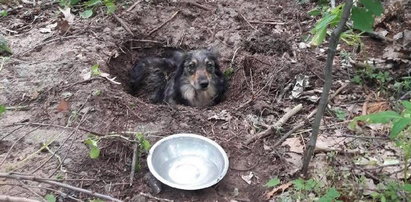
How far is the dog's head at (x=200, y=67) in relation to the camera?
514 centimetres

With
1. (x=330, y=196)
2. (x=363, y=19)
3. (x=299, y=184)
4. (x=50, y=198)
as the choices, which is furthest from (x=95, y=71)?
(x=363, y=19)

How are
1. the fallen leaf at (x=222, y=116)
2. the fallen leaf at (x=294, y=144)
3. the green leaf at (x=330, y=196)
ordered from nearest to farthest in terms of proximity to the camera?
the green leaf at (x=330, y=196), the fallen leaf at (x=294, y=144), the fallen leaf at (x=222, y=116)

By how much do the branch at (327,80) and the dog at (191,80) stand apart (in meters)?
1.88

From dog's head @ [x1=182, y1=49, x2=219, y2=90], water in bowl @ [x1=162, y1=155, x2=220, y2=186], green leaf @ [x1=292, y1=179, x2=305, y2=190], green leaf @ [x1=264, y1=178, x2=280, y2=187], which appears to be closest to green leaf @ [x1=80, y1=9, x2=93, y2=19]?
dog's head @ [x1=182, y1=49, x2=219, y2=90]

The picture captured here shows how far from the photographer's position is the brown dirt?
365 cm

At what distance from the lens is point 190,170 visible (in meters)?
3.88

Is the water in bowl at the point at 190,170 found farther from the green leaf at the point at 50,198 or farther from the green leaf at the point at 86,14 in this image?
the green leaf at the point at 86,14

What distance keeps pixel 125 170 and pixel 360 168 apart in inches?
72.3

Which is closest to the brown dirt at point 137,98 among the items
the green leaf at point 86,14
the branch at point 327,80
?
the green leaf at point 86,14

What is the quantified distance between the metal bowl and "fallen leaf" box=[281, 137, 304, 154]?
572mm

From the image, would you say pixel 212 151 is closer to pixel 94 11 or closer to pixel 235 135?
pixel 235 135

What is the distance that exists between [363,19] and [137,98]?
2.97m

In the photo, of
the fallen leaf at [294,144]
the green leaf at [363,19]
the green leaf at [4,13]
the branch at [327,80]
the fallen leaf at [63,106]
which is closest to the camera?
the green leaf at [363,19]

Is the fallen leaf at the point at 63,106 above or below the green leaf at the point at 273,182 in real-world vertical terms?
below
